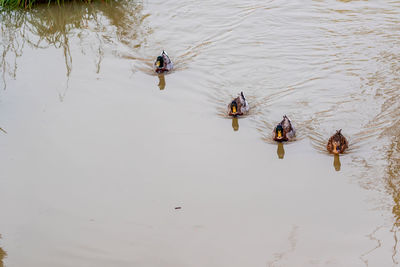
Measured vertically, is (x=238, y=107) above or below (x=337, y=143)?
above

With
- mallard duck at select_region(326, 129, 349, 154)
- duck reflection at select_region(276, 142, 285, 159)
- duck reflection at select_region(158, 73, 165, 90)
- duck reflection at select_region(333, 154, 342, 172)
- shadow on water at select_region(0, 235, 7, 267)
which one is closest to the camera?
shadow on water at select_region(0, 235, 7, 267)

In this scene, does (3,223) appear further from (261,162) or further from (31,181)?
(261,162)

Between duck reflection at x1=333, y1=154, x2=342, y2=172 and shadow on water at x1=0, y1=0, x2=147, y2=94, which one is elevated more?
shadow on water at x1=0, y1=0, x2=147, y2=94

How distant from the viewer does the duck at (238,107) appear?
9.66 metres

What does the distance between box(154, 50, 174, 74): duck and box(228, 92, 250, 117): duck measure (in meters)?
2.11

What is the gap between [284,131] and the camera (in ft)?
29.3

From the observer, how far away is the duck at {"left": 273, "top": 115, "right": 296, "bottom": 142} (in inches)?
348

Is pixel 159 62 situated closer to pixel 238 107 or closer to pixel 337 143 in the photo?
pixel 238 107

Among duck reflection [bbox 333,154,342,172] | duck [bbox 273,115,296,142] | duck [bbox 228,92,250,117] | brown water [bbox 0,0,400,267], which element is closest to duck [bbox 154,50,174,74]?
brown water [bbox 0,0,400,267]

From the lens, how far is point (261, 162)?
28.3ft

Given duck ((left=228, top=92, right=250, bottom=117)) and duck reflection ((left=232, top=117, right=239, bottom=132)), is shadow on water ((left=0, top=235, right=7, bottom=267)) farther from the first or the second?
duck ((left=228, top=92, right=250, bottom=117))

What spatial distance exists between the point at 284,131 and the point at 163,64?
3.40m

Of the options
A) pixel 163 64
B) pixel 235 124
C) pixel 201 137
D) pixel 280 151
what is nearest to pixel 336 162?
pixel 280 151

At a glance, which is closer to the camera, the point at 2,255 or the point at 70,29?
the point at 2,255
